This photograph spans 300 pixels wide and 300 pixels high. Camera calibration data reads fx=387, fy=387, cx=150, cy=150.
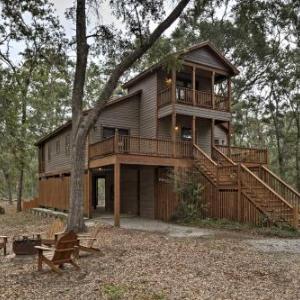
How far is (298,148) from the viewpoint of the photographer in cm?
3497

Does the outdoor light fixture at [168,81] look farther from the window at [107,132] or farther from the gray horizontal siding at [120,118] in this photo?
the window at [107,132]

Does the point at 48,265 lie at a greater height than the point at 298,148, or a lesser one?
lesser

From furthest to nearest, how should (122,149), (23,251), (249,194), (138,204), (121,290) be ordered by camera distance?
(138,204), (122,149), (249,194), (23,251), (121,290)

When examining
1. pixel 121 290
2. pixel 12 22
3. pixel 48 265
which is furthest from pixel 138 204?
pixel 121 290

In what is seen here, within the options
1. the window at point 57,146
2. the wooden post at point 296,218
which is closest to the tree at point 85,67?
the wooden post at point 296,218

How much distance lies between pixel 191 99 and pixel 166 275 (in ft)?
45.8

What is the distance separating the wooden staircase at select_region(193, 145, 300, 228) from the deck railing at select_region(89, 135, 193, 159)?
80cm

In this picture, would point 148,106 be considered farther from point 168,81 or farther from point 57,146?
point 57,146

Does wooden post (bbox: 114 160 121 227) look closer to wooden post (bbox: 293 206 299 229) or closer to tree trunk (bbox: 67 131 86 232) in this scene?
tree trunk (bbox: 67 131 86 232)

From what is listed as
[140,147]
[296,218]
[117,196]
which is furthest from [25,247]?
[296,218]

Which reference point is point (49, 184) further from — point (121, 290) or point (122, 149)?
point (121, 290)

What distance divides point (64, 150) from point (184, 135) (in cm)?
759

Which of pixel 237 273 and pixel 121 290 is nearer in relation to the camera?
pixel 121 290

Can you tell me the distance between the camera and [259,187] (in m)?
15.9
